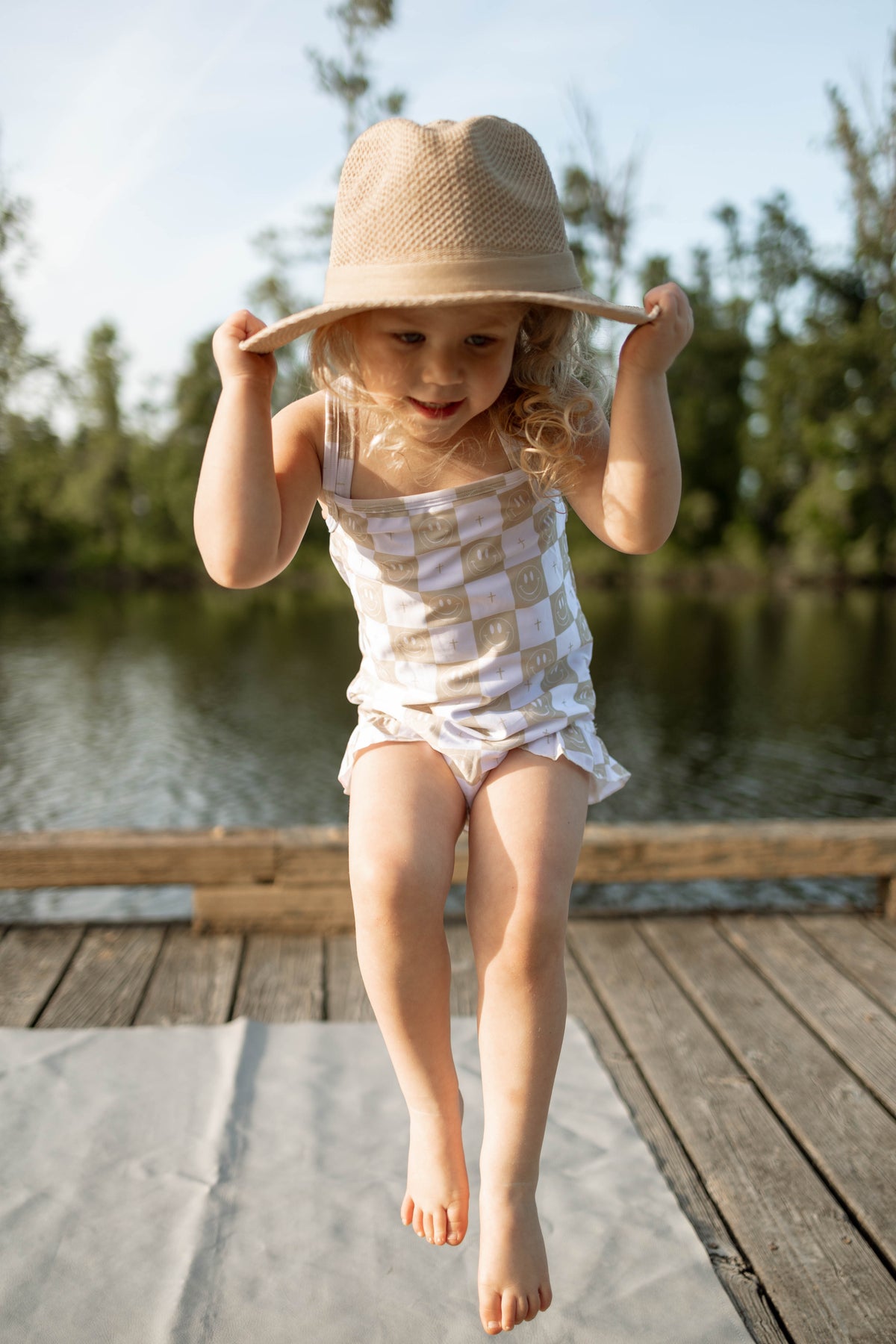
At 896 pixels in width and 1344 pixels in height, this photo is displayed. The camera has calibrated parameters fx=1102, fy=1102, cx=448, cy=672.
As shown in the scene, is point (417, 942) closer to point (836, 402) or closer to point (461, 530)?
point (461, 530)

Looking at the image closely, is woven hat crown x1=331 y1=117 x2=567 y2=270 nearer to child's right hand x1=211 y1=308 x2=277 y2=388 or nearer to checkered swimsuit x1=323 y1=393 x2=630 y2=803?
child's right hand x1=211 y1=308 x2=277 y2=388

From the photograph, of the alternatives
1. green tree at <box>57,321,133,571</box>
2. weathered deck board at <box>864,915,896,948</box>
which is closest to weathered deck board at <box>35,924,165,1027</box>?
weathered deck board at <box>864,915,896,948</box>

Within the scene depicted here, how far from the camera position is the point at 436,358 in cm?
148

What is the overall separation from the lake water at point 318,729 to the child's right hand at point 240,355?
7.51ft

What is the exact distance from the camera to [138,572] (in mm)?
34312

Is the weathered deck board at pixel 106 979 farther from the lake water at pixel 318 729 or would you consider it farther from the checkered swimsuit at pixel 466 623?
the lake water at pixel 318 729

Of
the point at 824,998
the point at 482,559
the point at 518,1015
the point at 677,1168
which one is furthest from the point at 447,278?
the point at 824,998

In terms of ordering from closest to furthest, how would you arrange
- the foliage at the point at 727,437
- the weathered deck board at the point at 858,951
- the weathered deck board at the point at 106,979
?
the weathered deck board at the point at 106,979, the weathered deck board at the point at 858,951, the foliage at the point at 727,437

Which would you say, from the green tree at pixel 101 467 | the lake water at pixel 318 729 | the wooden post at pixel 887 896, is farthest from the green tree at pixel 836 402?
the wooden post at pixel 887 896

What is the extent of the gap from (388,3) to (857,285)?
53.7 ft

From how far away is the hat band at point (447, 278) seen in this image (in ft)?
4.67

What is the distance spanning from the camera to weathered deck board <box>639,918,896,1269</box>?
6.62ft

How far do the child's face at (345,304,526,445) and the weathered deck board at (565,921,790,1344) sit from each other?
1.42 meters

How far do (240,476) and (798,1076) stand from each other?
1.80 m
